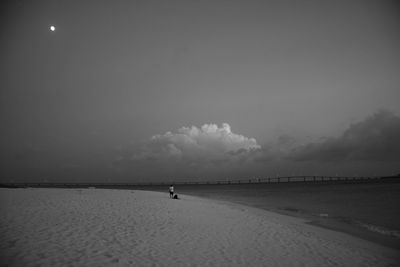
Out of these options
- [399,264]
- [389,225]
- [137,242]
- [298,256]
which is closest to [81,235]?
[137,242]

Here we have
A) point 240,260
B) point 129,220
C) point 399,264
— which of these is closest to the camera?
point 240,260

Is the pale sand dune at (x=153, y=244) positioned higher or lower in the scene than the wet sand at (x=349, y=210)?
higher

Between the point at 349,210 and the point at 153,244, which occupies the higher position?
the point at 153,244

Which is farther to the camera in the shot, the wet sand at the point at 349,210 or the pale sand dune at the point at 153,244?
the wet sand at the point at 349,210

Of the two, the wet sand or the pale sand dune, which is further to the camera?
the wet sand

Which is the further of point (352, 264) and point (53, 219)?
point (53, 219)

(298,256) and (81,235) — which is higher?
(81,235)

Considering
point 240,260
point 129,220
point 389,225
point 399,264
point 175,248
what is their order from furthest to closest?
1. point 389,225
2. point 129,220
3. point 399,264
4. point 175,248
5. point 240,260

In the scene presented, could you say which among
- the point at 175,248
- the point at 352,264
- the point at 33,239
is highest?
the point at 33,239

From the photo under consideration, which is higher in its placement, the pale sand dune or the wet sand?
the pale sand dune

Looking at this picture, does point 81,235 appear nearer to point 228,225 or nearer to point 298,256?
point 228,225

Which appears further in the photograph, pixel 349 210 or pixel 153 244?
pixel 349 210

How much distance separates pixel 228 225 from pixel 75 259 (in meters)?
8.56

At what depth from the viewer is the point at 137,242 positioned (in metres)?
8.80
